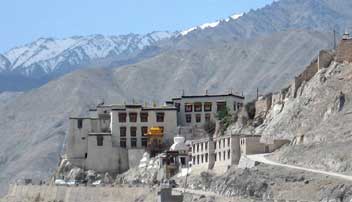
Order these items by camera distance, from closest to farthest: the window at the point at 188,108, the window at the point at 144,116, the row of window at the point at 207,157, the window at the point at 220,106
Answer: the row of window at the point at 207,157 → the window at the point at 144,116 → the window at the point at 220,106 → the window at the point at 188,108

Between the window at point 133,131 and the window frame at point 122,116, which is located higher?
the window frame at point 122,116

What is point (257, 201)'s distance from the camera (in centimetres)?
7369

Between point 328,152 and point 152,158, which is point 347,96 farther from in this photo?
point 152,158

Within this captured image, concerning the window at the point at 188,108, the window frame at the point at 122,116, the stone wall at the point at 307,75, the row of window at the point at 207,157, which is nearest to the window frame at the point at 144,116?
the window frame at the point at 122,116

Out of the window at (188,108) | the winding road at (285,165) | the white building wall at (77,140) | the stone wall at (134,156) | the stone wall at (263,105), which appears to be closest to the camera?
the winding road at (285,165)

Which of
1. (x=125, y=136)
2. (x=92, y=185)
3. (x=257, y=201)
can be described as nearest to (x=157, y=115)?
(x=125, y=136)

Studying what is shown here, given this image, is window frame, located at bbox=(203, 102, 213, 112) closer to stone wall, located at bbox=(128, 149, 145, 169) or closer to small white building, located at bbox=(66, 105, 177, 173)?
small white building, located at bbox=(66, 105, 177, 173)

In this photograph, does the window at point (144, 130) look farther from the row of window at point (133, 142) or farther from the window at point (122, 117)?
the window at point (122, 117)

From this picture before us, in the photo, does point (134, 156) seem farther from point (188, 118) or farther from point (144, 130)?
point (188, 118)

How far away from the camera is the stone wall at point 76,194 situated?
318 feet

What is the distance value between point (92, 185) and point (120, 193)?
541 centimetres

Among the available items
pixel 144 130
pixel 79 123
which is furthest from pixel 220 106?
pixel 79 123

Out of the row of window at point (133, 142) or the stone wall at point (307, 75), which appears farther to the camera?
the row of window at point (133, 142)

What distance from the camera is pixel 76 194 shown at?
10456 cm
